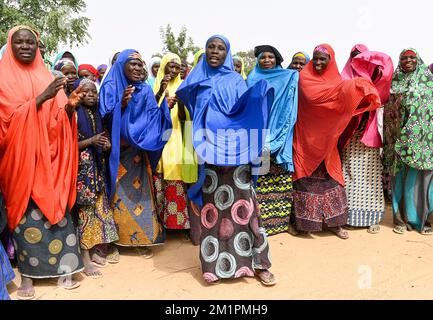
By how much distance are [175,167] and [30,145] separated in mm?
1669

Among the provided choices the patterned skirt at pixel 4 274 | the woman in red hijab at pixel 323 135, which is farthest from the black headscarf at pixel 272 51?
the patterned skirt at pixel 4 274

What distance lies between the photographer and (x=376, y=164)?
16.1 feet

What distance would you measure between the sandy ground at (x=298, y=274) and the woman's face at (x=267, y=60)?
6.80 feet

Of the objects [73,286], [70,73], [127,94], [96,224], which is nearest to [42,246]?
[73,286]

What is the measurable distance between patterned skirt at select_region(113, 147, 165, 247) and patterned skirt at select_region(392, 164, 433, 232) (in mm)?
3077

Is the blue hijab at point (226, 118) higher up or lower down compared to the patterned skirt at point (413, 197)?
higher up

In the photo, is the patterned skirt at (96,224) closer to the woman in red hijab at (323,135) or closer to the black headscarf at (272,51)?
the woman in red hijab at (323,135)

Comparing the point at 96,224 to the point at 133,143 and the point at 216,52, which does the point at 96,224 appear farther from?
the point at 216,52

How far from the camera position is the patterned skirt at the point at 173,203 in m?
4.54

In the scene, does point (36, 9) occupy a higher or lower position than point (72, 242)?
higher

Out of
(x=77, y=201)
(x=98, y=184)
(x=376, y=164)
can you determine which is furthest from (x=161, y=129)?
(x=376, y=164)

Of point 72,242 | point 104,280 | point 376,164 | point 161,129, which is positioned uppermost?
point 161,129

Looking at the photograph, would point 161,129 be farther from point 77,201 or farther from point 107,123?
point 77,201

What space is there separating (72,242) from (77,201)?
38cm
